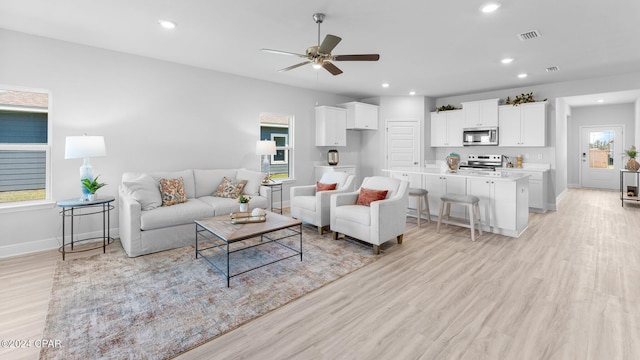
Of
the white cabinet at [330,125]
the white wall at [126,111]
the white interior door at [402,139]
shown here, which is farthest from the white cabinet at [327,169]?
the white wall at [126,111]

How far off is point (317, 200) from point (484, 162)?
477 centimetres

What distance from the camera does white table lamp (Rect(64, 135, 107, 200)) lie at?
3467 millimetres

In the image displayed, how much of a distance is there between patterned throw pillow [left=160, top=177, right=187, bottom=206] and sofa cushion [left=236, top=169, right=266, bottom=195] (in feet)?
3.26

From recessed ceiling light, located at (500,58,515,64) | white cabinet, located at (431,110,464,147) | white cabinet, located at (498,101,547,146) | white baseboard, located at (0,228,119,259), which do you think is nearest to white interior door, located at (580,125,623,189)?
white cabinet, located at (498,101,547,146)

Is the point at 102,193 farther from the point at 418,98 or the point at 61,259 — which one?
the point at 418,98

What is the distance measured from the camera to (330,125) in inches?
268

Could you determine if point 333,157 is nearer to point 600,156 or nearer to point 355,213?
point 355,213

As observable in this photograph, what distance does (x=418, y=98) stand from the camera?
7.44 metres

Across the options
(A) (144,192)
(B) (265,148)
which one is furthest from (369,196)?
(A) (144,192)

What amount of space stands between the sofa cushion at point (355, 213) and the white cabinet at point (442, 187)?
1.75 m

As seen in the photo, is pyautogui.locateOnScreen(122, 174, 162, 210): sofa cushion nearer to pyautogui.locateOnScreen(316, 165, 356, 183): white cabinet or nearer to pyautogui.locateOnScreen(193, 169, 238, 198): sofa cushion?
pyautogui.locateOnScreen(193, 169, 238, 198): sofa cushion

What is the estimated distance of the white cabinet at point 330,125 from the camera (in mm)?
6715

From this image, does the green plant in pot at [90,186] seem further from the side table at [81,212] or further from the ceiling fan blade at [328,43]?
the ceiling fan blade at [328,43]

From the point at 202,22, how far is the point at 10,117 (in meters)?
2.73
